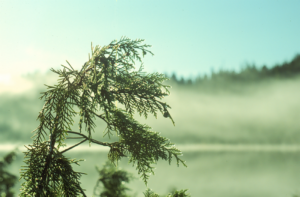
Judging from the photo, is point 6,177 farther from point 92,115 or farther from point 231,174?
point 231,174

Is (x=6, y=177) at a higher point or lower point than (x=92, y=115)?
lower

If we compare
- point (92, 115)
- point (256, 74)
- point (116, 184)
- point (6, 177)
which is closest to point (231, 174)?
point (256, 74)

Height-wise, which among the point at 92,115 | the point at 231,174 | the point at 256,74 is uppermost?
the point at 256,74

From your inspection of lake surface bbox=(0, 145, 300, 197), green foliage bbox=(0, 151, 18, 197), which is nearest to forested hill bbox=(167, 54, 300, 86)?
lake surface bbox=(0, 145, 300, 197)

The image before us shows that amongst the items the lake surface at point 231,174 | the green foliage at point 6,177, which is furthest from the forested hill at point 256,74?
the green foliage at point 6,177

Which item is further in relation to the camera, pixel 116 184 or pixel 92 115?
pixel 116 184

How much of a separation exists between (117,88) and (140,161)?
36.7 inches

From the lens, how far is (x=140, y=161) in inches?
115

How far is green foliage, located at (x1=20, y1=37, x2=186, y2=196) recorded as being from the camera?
8.08 ft

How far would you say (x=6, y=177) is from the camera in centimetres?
1162

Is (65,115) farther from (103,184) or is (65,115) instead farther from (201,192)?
(201,192)

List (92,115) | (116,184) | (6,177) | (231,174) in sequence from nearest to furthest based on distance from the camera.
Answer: (92,115), (116,184), (6,177), (231,174)

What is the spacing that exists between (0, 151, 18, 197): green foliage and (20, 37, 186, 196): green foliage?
11.0 m

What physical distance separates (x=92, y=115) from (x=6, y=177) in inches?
452
